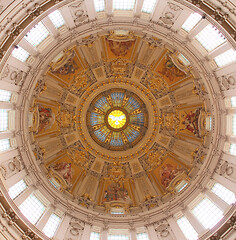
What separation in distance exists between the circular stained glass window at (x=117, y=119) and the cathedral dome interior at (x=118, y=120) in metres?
0.13

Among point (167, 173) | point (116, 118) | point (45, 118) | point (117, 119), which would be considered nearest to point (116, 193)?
point (167, 173)

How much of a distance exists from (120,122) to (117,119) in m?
0.56

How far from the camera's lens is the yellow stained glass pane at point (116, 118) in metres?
31.6

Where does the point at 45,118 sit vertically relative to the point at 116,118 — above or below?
below

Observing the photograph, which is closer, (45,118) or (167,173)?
(45,118)

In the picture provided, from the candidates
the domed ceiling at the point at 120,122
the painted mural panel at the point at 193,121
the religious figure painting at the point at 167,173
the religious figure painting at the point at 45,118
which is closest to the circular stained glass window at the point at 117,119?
the domed ceiling at the point at 120,122

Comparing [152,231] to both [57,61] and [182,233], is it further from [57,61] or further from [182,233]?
[57,61]

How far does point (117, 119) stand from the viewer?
31.7m

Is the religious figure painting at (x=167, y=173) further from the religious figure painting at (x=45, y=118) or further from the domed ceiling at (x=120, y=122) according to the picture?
the religious figure painting at (x=45, y=118)

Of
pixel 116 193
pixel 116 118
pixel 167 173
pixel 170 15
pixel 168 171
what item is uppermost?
pixel 170 15

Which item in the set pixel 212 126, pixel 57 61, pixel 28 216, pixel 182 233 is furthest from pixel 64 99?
pixel 182 233

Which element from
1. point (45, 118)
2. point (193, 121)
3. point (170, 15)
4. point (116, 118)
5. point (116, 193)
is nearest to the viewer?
point (170, 15)

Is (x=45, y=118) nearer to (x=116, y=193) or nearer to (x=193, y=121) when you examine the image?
(x=116, y=193)

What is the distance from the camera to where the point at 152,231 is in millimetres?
21891
